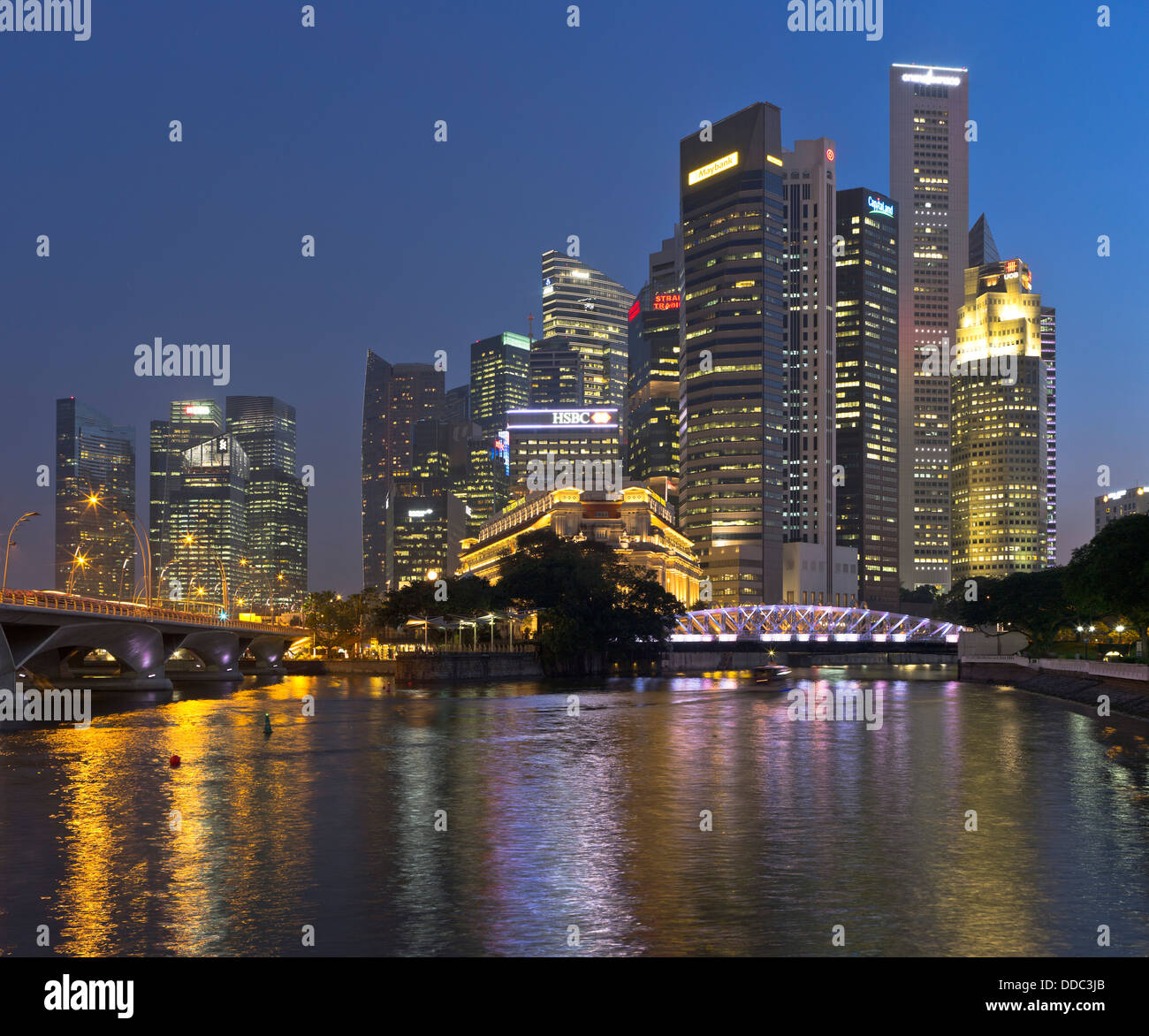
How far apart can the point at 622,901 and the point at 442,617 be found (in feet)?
494

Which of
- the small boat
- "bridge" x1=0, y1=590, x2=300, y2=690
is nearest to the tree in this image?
the small boat

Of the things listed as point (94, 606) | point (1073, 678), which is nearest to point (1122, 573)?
point (1073, 678)

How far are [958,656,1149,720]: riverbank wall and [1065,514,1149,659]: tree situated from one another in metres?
5.13

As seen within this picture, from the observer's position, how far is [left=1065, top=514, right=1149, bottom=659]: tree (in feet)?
312

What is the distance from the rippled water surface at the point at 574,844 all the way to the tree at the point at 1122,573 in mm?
27010

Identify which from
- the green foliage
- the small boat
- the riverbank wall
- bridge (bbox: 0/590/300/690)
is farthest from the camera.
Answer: the green foliage

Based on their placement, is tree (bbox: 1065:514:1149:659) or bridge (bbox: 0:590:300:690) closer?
tree (bbox: 1065:514:1149:659)

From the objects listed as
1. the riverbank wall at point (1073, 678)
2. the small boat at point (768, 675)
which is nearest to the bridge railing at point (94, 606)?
the small boat at point (768, 675)

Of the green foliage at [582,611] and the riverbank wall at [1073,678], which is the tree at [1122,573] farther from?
the green foliage at [582,611]

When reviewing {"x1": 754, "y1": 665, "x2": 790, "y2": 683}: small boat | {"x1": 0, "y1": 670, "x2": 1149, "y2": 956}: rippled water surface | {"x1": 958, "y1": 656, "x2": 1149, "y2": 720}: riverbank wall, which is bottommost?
{"x1": 754, "y1": 665, "x2": 790, "y2": 683}: small boat

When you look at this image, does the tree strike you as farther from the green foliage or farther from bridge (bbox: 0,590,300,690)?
bridge (bbox: 0,590,300,690)

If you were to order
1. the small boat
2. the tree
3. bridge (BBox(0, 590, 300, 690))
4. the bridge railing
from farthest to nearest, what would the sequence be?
the small boat, bridge (BBox(0, 590, 300, 690)), the tree, the bridge railing

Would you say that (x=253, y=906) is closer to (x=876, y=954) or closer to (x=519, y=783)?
(x=876, y=954)

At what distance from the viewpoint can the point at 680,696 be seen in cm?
12138
